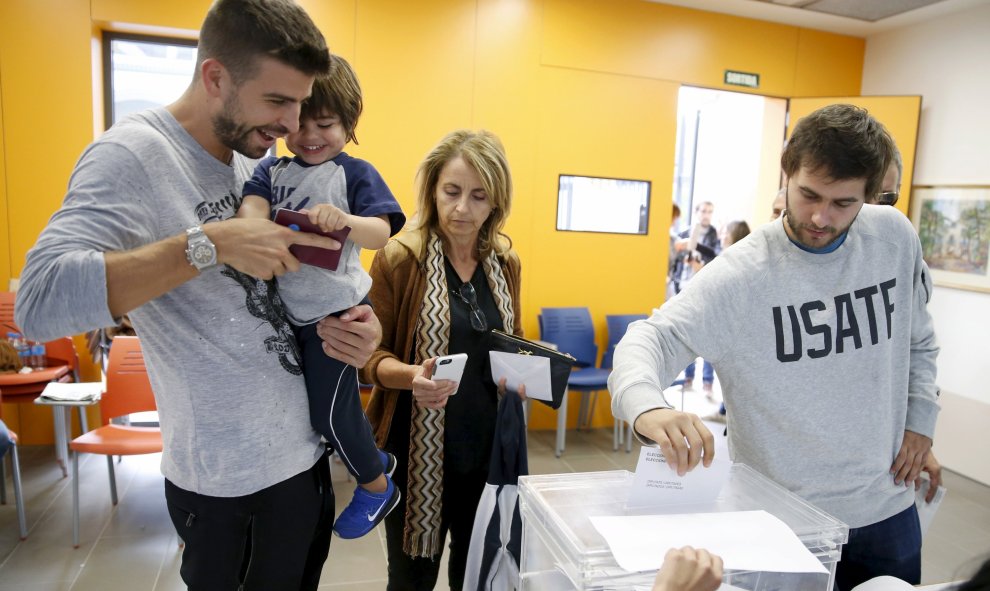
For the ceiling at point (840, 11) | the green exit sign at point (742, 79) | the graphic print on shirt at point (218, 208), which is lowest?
the graphic print on shirt at point (218, 208)

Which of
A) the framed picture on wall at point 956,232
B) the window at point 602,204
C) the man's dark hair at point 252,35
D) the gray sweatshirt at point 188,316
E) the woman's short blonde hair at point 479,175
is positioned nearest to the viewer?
the gray sweatshirt at point 188,316

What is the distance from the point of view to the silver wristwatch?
996 millimetres

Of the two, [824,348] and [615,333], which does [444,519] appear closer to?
[824,348]

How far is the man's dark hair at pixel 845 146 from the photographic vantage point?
135 centimetres

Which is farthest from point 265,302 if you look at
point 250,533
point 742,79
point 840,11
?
point 840,11

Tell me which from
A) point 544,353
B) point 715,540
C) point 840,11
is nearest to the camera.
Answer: point 715,540

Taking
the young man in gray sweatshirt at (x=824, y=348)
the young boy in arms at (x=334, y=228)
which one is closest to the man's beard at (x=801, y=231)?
the young man in gray sweatshirt at (x=824, y=348)

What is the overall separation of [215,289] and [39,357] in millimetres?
3977

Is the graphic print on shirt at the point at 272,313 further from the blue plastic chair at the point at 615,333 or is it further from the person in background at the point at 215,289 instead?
the blue plastic chair at the point at 615,333

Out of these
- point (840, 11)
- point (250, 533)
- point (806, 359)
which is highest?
point (840, 11)

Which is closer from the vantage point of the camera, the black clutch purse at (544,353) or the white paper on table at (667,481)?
the white paper on table at (667,481)

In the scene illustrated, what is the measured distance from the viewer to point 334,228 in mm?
1221

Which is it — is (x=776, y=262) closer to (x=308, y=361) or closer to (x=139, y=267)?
(x=308, y=361)

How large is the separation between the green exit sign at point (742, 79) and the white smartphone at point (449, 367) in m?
4.93
